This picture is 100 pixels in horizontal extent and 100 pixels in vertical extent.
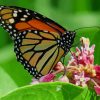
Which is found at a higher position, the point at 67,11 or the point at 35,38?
the point at 35,38

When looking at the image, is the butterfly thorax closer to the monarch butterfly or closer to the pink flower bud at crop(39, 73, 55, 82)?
the monarch butterfly

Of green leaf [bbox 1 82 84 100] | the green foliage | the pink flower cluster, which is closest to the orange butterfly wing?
the green foliage

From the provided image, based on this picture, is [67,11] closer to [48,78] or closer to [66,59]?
[66,59]

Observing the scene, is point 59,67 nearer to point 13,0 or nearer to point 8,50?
point 8,50

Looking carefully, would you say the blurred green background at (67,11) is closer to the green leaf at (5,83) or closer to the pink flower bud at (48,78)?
the green leaf at (5,83)

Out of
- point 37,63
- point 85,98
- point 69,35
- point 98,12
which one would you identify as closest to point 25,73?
point 37,63

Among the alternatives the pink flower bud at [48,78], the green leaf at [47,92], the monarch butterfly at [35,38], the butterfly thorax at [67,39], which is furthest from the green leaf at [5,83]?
the green leaf at [47,92]

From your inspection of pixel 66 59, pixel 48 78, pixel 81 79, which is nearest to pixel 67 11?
pixel 66 59
